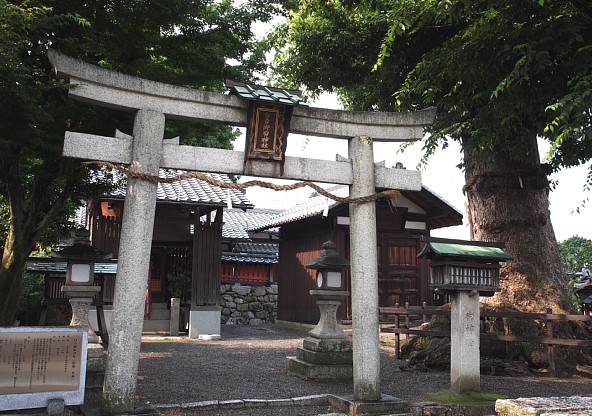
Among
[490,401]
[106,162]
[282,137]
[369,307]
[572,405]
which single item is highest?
[282,137]

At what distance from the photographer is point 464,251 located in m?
7.62

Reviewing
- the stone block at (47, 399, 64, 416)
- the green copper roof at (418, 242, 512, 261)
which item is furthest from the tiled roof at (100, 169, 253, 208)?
the stone block at (47, 399, 64, 416)

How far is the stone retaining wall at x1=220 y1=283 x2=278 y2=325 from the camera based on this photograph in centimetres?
2240

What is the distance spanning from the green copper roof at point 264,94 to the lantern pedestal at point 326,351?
436 cm

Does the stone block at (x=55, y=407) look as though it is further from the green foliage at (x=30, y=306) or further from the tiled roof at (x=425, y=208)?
the tiled roof at (x=425, y=208)

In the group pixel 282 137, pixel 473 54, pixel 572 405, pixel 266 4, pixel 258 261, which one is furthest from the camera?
pixel 258 261

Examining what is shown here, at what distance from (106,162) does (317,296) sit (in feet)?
17.4

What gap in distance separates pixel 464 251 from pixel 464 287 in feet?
1.81

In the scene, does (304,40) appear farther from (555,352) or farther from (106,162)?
(555,352)

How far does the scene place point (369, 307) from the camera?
22.1 feet

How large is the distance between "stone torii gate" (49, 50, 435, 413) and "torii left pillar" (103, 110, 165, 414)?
0.01 metres

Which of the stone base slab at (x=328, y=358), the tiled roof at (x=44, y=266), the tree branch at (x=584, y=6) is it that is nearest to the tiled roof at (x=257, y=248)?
the tiled roof at (x=44, y=266)

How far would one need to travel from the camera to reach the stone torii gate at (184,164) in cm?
573

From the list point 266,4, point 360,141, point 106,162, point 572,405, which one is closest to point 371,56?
point 266,4
